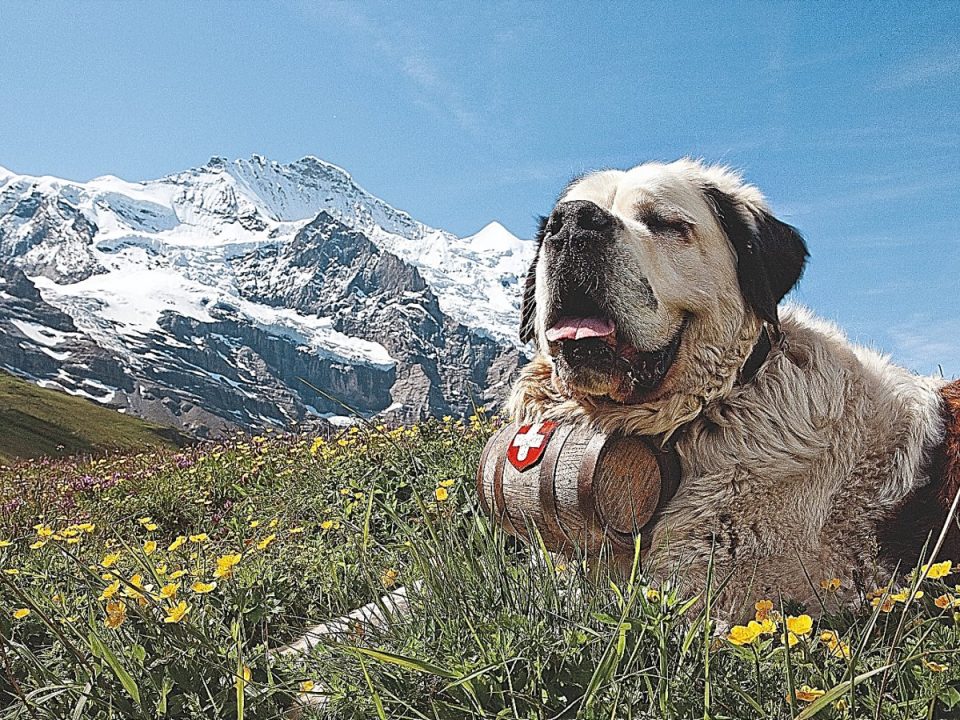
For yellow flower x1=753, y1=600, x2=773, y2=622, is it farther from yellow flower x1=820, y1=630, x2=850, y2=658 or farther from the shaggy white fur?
the shaggy white fur

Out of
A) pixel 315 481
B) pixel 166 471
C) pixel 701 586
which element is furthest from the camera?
pixel 166 471

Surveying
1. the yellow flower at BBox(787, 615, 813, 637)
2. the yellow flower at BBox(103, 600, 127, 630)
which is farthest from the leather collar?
the yellow flower at BBox(103, 600, 127, 630)

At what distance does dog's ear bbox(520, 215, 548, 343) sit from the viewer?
361cm

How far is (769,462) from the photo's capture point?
292 centimetres

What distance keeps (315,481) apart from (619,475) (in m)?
4.10

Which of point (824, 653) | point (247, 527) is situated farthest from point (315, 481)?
point (824, 653)

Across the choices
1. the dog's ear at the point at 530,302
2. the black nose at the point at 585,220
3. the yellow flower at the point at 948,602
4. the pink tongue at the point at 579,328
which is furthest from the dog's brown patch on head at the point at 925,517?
the dog's ear at the point at 530,302

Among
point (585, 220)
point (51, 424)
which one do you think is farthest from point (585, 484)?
point (51, 424)

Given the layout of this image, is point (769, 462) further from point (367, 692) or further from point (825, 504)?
point (367, 692)

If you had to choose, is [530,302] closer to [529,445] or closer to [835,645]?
[529,445]

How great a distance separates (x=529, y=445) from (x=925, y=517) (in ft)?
4.68

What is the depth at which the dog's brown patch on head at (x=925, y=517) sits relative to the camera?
112 inches

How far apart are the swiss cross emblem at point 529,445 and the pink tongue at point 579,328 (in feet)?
1.24

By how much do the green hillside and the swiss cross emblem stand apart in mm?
73246
